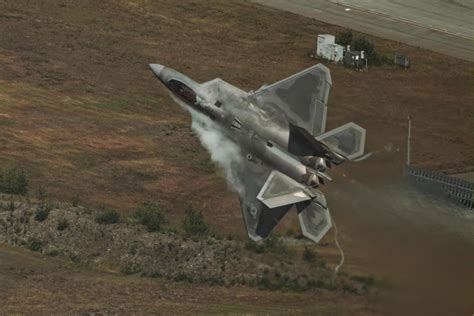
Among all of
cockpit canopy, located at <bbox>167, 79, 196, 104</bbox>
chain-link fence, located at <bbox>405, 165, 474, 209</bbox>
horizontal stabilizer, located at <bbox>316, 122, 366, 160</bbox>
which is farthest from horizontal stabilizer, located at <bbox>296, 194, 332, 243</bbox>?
chain-link fence, located at <bbox>405, 165, 474, 209</bbox>

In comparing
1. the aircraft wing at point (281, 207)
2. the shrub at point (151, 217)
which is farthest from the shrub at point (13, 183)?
the aircraft wing at point (281, 207)

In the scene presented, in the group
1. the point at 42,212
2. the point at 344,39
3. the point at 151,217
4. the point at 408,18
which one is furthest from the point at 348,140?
the point at 408,18

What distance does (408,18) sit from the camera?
86188 millimetres

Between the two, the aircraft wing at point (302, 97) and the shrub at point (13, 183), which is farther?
the shrub at point (13, 183)

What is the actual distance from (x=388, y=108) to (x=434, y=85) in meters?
8.38

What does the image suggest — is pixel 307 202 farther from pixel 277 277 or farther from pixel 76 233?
pixel 76 233

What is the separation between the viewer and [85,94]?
205 ft

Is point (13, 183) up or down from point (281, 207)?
down

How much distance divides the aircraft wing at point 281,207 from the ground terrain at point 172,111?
2.94 m

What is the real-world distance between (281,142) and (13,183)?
677 inches

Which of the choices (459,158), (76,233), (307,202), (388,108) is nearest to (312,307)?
(307,202)

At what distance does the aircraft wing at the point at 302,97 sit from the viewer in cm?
3872

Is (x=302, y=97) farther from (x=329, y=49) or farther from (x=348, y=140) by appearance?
(x=329, y=49)

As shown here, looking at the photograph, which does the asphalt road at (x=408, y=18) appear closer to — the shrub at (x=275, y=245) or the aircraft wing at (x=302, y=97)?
the shrub at (x=275, y=245)
